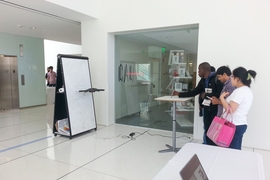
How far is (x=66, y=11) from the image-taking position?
4.42 m

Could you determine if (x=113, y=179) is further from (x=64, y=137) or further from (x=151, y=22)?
(x=151, y=22)

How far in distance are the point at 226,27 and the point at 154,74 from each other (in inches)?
77.4

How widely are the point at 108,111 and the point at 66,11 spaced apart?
2624mm

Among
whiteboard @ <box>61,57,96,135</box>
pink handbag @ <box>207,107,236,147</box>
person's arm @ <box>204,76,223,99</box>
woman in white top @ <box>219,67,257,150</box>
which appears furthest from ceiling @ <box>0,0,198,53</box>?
pink handbag @ <box>207,107,236,147</box>

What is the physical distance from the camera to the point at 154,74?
A: 504 cm

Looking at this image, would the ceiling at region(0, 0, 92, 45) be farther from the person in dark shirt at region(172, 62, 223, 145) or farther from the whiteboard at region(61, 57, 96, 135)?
the person in dark shirt at region(172, 62, 223, 145)

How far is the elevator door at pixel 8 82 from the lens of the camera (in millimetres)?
7410

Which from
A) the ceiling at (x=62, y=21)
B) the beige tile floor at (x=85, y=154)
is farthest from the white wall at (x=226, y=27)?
the beige tile floor at (x=85, y=154)

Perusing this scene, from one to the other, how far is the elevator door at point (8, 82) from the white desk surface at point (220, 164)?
7.68 metres

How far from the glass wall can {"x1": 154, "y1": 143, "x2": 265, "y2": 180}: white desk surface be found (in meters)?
2.75

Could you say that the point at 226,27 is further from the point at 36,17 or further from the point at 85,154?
the point at 36,17

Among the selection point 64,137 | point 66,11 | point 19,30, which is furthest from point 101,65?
point 19,30

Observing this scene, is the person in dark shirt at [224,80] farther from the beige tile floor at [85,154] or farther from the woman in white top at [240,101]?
the beige tile floor at [85,154]

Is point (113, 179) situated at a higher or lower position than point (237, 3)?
lower
